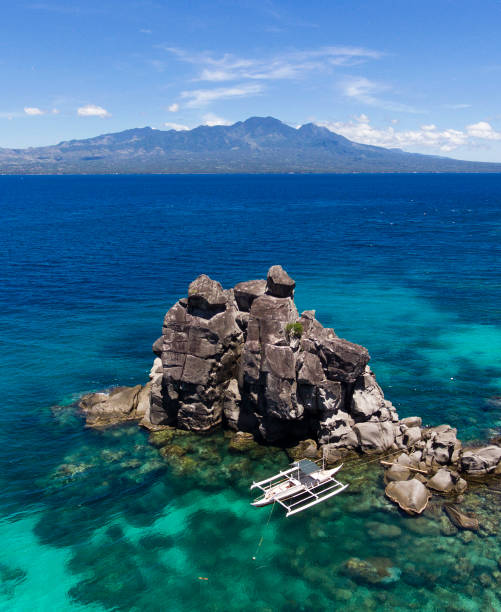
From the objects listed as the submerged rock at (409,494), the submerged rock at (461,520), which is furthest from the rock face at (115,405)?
the submerged rock at (461,520)

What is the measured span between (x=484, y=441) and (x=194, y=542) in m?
25.7

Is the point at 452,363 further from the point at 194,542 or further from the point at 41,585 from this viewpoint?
the point at 41,585

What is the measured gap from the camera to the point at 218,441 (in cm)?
4169

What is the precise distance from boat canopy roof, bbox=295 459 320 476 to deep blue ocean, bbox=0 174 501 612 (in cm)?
278

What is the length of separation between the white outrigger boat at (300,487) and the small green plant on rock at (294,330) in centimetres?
1014

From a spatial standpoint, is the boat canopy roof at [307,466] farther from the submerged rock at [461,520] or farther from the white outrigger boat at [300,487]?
the submerged rock at [461,520]

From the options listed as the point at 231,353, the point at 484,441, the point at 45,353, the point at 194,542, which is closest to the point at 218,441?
the point at 231,353

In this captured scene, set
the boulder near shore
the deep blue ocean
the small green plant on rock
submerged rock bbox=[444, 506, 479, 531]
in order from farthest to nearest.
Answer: the small green plant on rock, the boulder near shore, submerged rock bbox=[444, 506, 479, 531], the deep blue ocean

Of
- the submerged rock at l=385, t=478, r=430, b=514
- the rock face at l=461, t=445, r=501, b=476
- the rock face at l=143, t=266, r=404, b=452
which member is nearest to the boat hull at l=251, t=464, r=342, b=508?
the rock face at l=143, t=266, r=404, b=452

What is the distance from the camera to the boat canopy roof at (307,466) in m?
35.5

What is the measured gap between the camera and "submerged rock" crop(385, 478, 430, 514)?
3294cm

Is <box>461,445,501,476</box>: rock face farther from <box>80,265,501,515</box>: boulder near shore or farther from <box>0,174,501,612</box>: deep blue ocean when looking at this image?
<box>0,174,501,612</box>: deep blue ocean

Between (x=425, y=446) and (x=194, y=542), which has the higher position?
(x=425, y=446)

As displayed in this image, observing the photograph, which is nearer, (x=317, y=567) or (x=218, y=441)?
(x=317, y=567)
